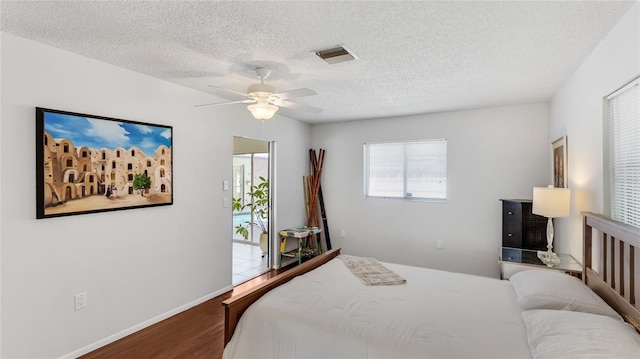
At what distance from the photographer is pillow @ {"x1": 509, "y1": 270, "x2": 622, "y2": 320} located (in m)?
1.79

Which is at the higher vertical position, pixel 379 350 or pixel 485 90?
pixel 485 90

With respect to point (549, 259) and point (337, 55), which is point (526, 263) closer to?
point (549, 259)

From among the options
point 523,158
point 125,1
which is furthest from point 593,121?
point 125,1

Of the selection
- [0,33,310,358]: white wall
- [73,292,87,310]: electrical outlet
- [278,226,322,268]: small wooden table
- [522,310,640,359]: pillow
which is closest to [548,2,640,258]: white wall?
[522,310,640,359]: pillow

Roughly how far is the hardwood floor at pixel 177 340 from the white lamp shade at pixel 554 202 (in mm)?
3070

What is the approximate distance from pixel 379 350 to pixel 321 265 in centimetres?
143

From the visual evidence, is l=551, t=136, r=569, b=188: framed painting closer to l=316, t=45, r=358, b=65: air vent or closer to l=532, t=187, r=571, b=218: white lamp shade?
l=532, t=187, r=571, b=218: white lamp shade

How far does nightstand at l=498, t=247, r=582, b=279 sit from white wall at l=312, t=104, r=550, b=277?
3.24 feet

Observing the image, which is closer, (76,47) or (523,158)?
(76,47)

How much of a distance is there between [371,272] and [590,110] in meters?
2.13

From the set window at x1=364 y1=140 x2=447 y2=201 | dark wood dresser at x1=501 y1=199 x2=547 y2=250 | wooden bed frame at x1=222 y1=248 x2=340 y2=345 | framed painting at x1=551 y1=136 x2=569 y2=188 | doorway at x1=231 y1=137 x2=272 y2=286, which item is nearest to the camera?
wooden bed frame at x1=222 y1=248 x2=340 y2=345

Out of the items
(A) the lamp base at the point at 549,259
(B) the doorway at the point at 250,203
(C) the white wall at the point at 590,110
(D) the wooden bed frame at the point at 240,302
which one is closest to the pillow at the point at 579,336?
(C) the white wall at the point at 590,110

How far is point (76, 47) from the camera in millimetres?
2299

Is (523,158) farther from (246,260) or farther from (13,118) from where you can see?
(13,118)
